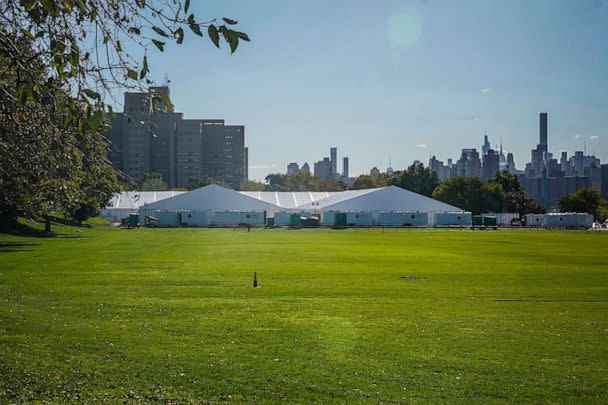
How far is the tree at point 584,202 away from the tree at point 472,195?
55.1ft

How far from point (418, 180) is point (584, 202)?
114ft

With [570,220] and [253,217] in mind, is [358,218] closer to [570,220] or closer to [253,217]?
[253,217]

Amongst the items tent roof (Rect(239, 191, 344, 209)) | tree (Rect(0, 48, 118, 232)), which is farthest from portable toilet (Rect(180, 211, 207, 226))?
tree (Rect(0, 48, 118, 232))

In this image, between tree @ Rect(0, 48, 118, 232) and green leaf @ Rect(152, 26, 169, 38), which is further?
tree @ Rect(0, 48, 118, 232)

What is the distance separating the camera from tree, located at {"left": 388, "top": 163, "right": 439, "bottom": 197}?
565 feet

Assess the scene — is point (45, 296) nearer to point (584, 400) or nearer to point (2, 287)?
point (2, 287)

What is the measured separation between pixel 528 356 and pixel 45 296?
14.5 meters

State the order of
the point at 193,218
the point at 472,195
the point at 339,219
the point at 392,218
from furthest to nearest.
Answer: the point at 472,195 → the point at 392,218 → the point at 339,219 → the point at 193,218

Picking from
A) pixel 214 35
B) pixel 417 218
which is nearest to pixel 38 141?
pixel 214 35

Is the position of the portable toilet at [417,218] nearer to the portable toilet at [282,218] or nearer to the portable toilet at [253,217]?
the portable toilet at [282,218]

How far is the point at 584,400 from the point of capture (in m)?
11.2

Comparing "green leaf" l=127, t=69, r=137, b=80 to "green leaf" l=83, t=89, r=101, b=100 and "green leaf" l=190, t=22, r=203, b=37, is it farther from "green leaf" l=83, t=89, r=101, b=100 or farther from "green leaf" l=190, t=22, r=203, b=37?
"green leaf" l=190, t=22, r=203, b=37

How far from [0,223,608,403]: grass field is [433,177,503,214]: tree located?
118965 millimetres

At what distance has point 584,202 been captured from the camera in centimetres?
15638
